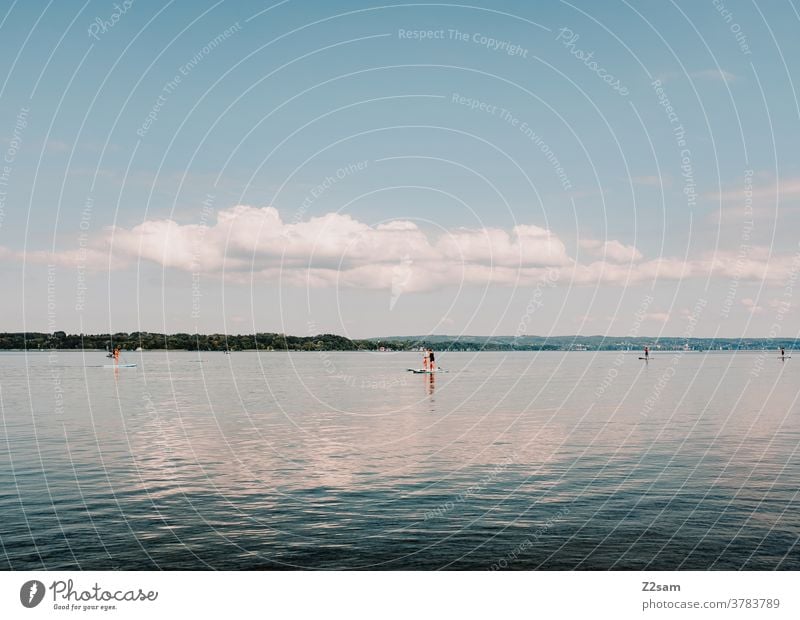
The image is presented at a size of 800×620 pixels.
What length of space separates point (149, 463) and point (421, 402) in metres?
49.3

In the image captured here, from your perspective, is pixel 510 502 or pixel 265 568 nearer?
pixel 265 568

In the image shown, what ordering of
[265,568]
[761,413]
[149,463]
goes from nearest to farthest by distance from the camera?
[265,568] < [149,463] < [761,413]

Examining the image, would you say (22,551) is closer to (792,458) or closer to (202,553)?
(202,553)

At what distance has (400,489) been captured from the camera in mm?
38625

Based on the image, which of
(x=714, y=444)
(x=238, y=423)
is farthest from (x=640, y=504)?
(x=238, y=423)

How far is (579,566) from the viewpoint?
2616 centimetres

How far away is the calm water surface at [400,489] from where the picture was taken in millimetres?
27531
